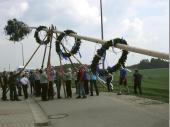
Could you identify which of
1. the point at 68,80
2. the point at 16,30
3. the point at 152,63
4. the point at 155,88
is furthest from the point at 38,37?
the point at 152,63

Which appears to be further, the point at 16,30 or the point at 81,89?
the point at 16,30

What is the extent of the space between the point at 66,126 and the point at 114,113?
244cm

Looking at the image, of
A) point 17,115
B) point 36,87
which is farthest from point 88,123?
point 36,87

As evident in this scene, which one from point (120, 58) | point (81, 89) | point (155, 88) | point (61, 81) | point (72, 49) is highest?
point (72, 49)

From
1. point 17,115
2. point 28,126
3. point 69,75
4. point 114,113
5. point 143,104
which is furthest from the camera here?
point 69,75

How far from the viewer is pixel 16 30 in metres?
29.3

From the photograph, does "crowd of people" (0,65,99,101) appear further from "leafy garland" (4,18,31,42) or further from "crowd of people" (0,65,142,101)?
"leafy garland" (4,18,31,42)

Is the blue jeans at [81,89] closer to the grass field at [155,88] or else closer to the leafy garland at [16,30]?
the grass field at [155,88]

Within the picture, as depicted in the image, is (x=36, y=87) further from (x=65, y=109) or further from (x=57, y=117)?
(x=57, y=117)

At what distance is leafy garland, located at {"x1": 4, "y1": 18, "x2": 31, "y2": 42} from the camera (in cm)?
2886

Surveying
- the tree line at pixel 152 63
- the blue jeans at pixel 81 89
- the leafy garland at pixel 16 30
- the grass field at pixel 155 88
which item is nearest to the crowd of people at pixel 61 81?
the blue jeans at pixel 81 89

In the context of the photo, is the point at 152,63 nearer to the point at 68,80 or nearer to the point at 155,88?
the point at 155,88

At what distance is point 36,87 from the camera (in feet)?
88.0

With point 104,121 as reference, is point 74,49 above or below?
above
